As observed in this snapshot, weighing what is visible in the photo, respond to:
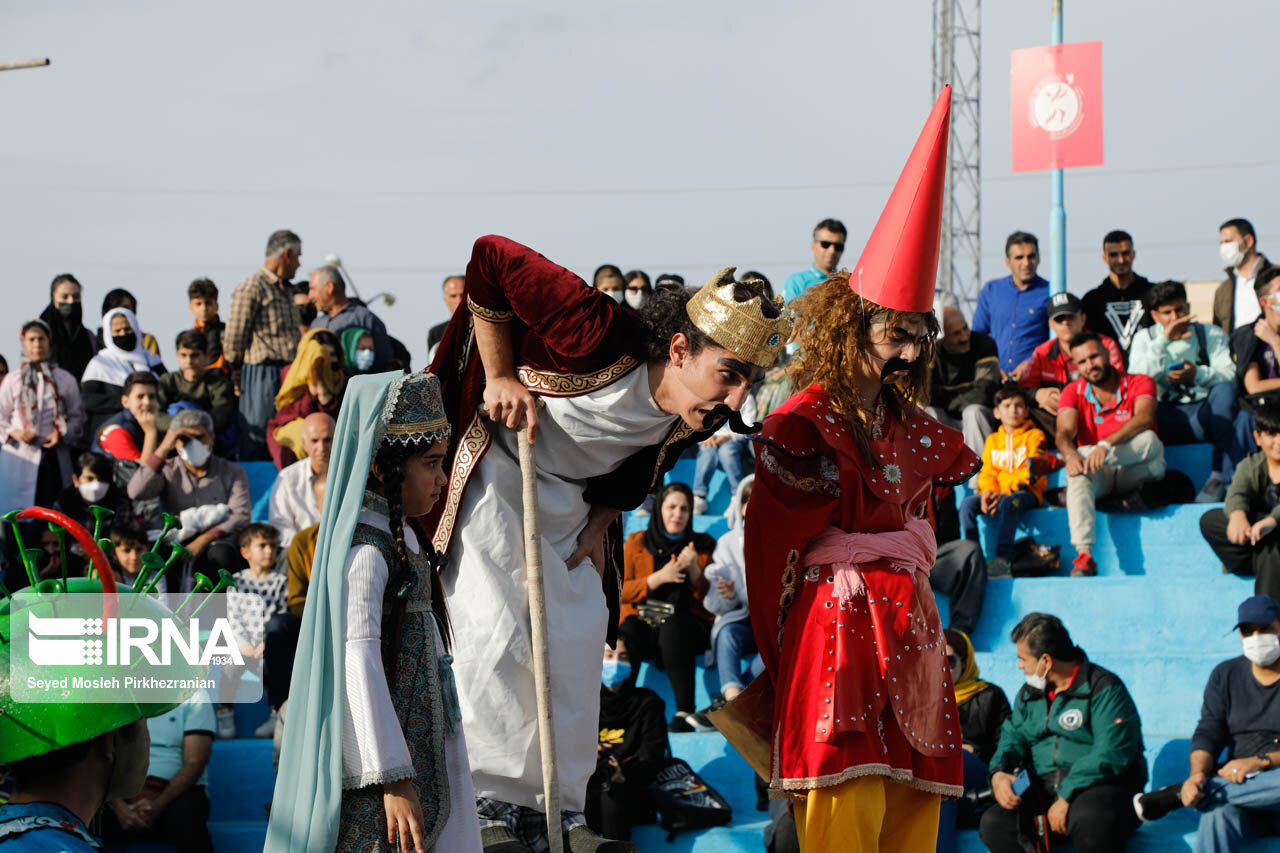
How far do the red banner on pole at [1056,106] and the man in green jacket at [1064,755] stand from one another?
555 centimetres

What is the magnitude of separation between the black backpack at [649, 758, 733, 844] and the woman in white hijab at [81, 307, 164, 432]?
17.3 feet

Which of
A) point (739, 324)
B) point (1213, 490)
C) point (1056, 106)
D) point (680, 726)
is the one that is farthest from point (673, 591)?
point (1056, 106)

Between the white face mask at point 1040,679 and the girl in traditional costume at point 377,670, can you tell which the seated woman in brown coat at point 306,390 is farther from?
the girl in traditional costume at point 377,670

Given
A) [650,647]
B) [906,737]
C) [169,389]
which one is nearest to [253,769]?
[650,647]

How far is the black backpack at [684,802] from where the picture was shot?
6.68 m

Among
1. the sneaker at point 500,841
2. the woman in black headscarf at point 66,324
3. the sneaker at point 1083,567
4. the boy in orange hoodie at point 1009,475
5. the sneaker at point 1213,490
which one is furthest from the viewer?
the woman in black headscarf at point 66,324

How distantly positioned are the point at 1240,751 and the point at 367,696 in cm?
452

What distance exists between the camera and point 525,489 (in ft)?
12.6

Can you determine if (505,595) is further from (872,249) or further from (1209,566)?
(1209,566)

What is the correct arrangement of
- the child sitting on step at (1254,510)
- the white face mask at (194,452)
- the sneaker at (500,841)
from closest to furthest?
the sneaker at (500,841) → the child sitting on step at (1254,510) → the white face mask at (194,452)

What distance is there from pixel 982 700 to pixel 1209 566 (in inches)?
85.5

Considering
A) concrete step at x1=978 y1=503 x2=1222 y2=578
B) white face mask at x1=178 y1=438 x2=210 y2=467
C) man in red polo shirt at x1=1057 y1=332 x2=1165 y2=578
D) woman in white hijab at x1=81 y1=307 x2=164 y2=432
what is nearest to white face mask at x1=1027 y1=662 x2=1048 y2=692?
man in red polo shirt at x1=1057 y1=332 x2=1165 y2=578

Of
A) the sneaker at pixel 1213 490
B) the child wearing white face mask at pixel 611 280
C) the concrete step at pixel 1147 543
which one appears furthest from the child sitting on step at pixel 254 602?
the sneaker at pixel 1213 490

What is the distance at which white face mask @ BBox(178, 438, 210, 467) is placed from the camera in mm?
9008
